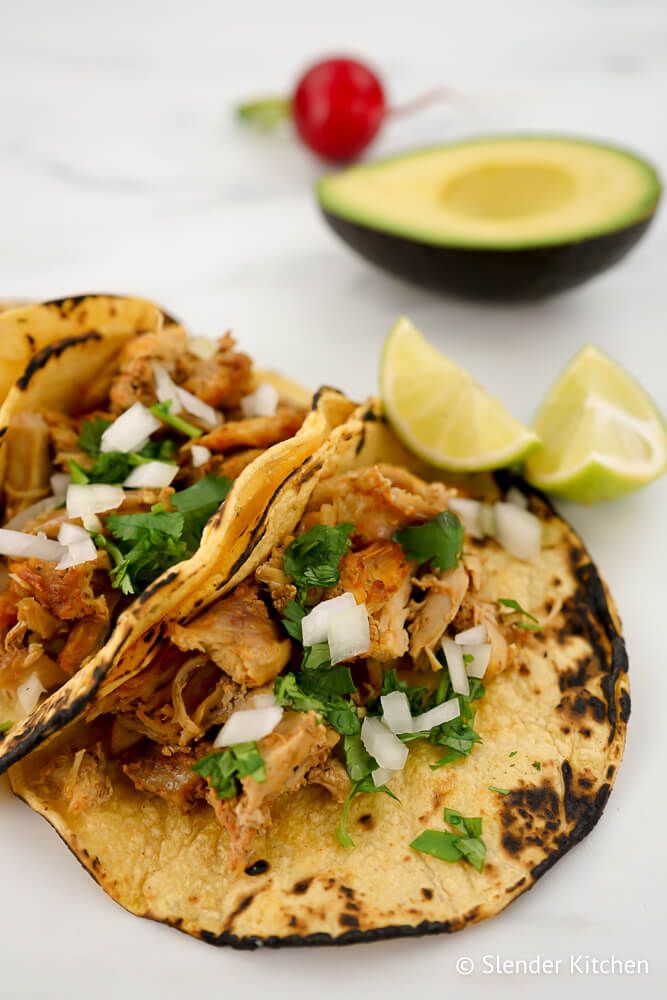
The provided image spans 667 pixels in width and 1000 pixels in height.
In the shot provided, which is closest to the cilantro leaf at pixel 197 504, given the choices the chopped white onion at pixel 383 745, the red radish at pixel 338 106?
the chopped white onion at pixel 383 745

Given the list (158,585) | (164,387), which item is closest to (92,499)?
(164,387)

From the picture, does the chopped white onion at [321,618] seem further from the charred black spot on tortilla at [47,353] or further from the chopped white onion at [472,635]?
the charred black spot on tortilla at [47,353]

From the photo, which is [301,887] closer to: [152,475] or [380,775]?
[380,775]

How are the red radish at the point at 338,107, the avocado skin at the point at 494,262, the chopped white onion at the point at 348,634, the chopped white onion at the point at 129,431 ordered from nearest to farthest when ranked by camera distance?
the chopped white onion at the point at 348,634 < the chopped white onion at the point at 129,431 < the avocado skin at the point at 494,262 < the red radish at the point at 338,107

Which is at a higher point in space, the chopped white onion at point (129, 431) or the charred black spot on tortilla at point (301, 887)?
the chopped white onion at point (129, 431)

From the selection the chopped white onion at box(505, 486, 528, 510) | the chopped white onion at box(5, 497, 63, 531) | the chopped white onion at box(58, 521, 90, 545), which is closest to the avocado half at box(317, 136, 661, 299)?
the chopped white onion at box(505, 486, 528, 510)

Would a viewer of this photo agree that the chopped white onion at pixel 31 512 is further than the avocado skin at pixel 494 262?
No

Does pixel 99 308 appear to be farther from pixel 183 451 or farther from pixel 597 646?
pixel 597 646
